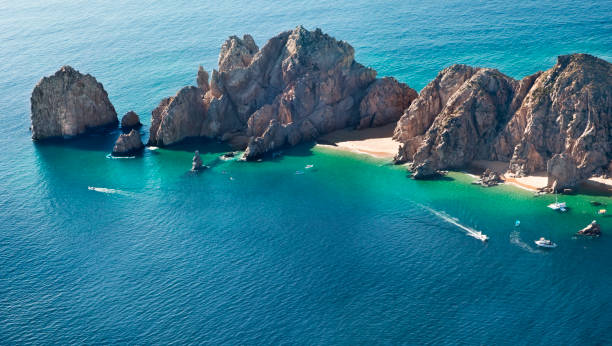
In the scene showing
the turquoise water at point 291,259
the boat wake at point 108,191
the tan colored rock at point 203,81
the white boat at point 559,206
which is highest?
the tan colored rock at point 203,81

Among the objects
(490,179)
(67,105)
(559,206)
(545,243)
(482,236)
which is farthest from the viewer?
(67,105)

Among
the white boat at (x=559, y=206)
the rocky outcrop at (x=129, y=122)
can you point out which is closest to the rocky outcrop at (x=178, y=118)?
the rocky outcrop at (x=129, y=122)

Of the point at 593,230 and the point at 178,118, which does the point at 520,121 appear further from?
the point at 178,118

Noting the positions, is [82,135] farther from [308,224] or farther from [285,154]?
[308,224]

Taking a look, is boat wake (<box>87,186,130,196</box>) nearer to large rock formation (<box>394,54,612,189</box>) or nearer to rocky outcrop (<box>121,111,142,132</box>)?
rocky outcrop (<box>121,111,142,132</box>)

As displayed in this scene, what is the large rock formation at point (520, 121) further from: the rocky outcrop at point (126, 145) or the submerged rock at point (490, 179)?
the rocky outcrop at point (126, 145)

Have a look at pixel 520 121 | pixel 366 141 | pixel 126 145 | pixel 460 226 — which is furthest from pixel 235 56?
pixel 460 226
